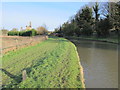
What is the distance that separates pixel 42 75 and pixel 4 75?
1.89m

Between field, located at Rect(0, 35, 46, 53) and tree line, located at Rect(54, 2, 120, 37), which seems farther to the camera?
tree line, located at Rect(54, 2, 120, 37)

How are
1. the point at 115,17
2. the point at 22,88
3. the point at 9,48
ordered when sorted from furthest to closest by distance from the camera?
the point at 115,17 → the point at 9,48 → the point at 22,88

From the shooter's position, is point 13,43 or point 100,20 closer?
point 13,43

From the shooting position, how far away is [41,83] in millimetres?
5750

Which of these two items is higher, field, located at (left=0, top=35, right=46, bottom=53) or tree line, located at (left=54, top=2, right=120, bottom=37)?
tree line, located at (left=54, top=2, right=120, bottom=37)

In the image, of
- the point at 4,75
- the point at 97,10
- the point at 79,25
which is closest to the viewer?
the point at 4,75

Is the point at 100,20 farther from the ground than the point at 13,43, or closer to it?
farther from the ground

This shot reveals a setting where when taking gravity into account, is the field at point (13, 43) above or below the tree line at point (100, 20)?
below

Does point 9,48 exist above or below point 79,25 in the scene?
below

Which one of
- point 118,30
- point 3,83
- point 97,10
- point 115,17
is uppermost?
point 97,10

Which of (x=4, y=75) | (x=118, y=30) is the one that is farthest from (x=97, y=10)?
(x=4, y=75)

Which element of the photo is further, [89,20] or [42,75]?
[89,20]

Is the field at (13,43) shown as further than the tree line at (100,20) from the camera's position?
No

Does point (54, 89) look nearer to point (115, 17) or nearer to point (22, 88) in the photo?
point (22, 88)
